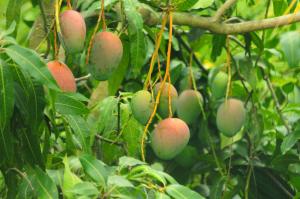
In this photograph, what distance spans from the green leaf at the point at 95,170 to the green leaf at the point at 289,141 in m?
0.74

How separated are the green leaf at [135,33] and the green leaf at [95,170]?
0.30 m

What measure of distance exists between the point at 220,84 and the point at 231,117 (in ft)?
0.56

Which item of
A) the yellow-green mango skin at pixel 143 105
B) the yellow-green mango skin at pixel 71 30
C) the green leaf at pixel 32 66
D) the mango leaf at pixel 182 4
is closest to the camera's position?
the green leaf at pixel 32 66

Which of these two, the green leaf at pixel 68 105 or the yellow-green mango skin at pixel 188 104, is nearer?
the green leaf at pixel 68 105

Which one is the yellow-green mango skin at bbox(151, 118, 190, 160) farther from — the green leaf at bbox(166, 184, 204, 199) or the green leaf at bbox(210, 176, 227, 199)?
the green leaf at bbox(210, 176, 227, 199)

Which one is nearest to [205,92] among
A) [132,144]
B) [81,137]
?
[132,144]

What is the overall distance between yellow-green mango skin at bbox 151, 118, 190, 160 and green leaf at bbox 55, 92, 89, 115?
6.0 inches

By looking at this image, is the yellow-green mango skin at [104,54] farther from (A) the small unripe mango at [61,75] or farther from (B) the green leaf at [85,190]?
(B) the green leaf at [85,190]

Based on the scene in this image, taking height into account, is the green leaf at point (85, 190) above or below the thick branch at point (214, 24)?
below

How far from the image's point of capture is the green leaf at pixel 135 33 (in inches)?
63.8

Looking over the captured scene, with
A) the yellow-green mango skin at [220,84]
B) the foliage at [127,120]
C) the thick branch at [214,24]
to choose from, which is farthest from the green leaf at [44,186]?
the yellow-green mango skin at [220,84]

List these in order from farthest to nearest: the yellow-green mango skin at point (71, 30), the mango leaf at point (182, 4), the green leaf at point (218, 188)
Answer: the green leaf at point (218, 188), the mango leaf at point (182, 4), the yellow-green mango skin at point (71, 30)

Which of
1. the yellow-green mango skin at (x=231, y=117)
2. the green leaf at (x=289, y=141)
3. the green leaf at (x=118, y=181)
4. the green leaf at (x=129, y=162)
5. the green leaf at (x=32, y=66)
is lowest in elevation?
the green leaf at (x=289, y=141)

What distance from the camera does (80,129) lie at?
1658 millimetres
